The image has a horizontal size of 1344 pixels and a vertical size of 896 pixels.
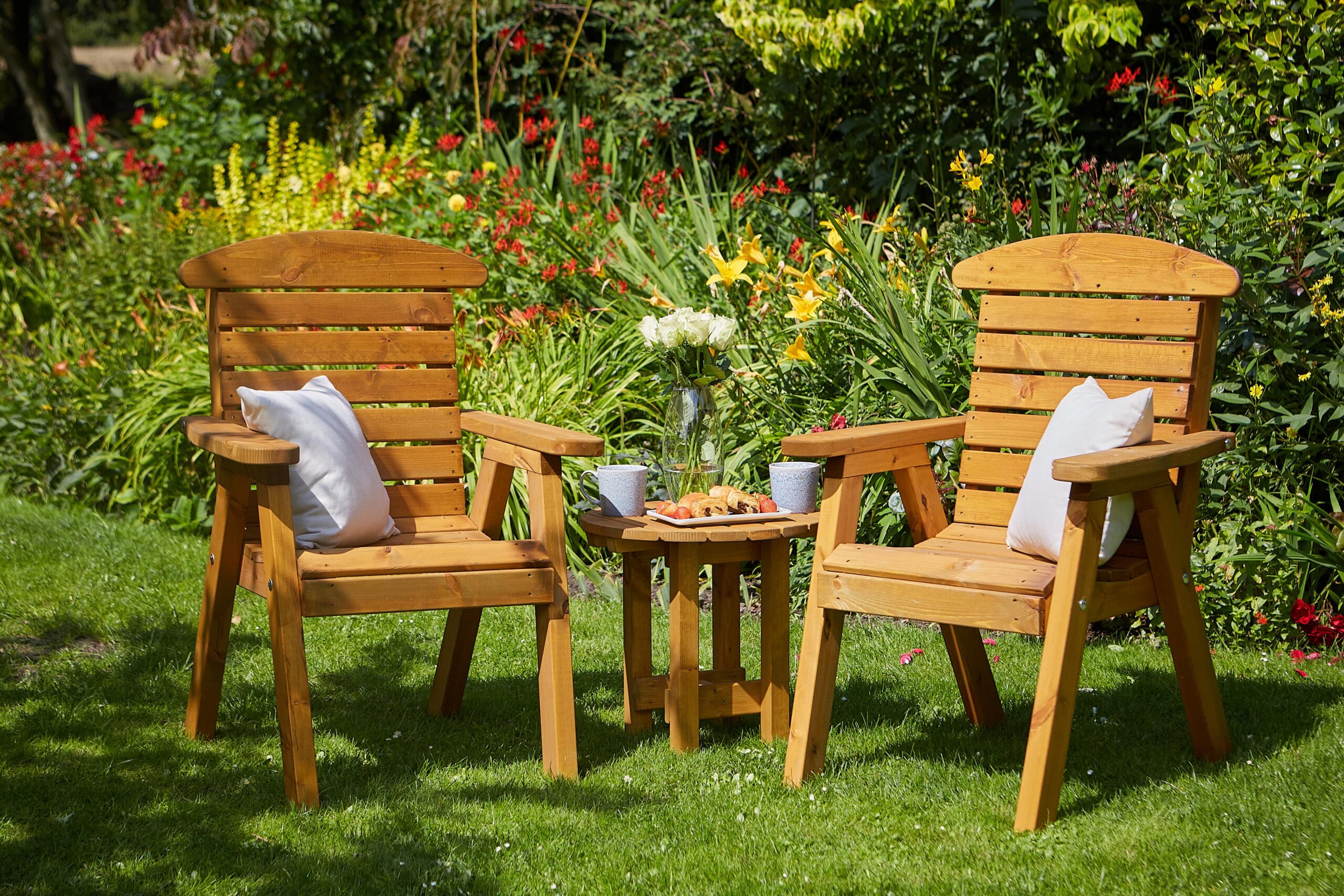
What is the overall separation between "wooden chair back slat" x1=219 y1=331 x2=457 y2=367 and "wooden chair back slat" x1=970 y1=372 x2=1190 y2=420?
1.44 meters

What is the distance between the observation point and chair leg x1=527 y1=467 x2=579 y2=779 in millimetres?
2914

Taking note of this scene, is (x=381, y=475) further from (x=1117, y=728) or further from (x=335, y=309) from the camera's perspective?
(x=1117, y=728)

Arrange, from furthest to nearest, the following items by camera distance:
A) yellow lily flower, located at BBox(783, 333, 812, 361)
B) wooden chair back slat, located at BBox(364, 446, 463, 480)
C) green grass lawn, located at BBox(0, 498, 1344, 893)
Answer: yellow lily flower, located at BBox(783, 333, 812, 361) < wooden chair back slat, located at BBox(364, 446, 463, 480) < green grass lawn, located at BBox(0, 498, 1344, 893)

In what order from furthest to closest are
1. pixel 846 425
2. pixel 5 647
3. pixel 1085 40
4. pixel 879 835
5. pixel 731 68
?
pixel 731 68 < pixel 1085 40 < pixel 846 425 < pixel 5 647 < pixel 879 835

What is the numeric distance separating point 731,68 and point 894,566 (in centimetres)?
484

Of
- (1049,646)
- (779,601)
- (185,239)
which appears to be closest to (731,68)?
(185,239)

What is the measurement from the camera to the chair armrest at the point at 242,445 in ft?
8.73

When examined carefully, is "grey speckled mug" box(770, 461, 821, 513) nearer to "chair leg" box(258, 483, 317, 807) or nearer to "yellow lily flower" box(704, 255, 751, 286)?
"yellow lily flower" box(704, 255, 751, 286)

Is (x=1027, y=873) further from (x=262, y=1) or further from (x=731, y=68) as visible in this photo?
(x=262, y=1)

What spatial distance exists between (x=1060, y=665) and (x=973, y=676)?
2.17ft

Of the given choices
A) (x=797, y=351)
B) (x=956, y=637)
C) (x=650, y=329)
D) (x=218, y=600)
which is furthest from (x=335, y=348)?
(x=956, y=637)

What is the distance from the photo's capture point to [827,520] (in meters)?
2.98

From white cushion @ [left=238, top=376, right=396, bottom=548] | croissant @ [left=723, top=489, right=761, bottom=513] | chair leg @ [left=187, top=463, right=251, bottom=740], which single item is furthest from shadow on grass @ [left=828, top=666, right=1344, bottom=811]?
chair leg @ [left=187, top=463, right=251, bottom=740]

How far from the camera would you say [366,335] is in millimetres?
3447
